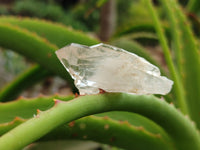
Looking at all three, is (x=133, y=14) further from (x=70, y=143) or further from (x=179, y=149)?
(x=179, y=149)

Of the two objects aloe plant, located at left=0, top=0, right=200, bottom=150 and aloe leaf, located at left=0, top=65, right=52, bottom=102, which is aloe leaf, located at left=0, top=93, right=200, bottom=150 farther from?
aloe leaf, located at left=0, top=65, right=52, bottom=102

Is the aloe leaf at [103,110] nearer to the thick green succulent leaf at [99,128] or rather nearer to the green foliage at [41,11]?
the thick green succulent leaf at [99,128]

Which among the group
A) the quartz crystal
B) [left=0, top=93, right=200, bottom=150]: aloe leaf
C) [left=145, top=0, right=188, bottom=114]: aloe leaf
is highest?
[left=145, top=0, right=188, bottom=114]: aloe leaf

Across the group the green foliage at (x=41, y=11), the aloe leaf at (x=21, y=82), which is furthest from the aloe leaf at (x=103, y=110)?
the green foliage at (x=41, y=11)

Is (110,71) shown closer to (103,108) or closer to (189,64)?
(103,108)

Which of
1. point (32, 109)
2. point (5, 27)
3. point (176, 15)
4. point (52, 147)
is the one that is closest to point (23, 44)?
point (5, 27)

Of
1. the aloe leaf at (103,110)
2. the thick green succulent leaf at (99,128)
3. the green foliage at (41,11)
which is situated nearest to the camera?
the aloe leaf at (103,110)

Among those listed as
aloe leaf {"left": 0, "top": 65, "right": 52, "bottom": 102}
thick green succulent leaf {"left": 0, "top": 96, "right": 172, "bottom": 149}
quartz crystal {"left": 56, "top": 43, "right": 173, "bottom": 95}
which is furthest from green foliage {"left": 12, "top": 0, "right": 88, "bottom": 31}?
quartz crystal {"left": 56, "top": 43, "right": 173, "bottom": 95}
